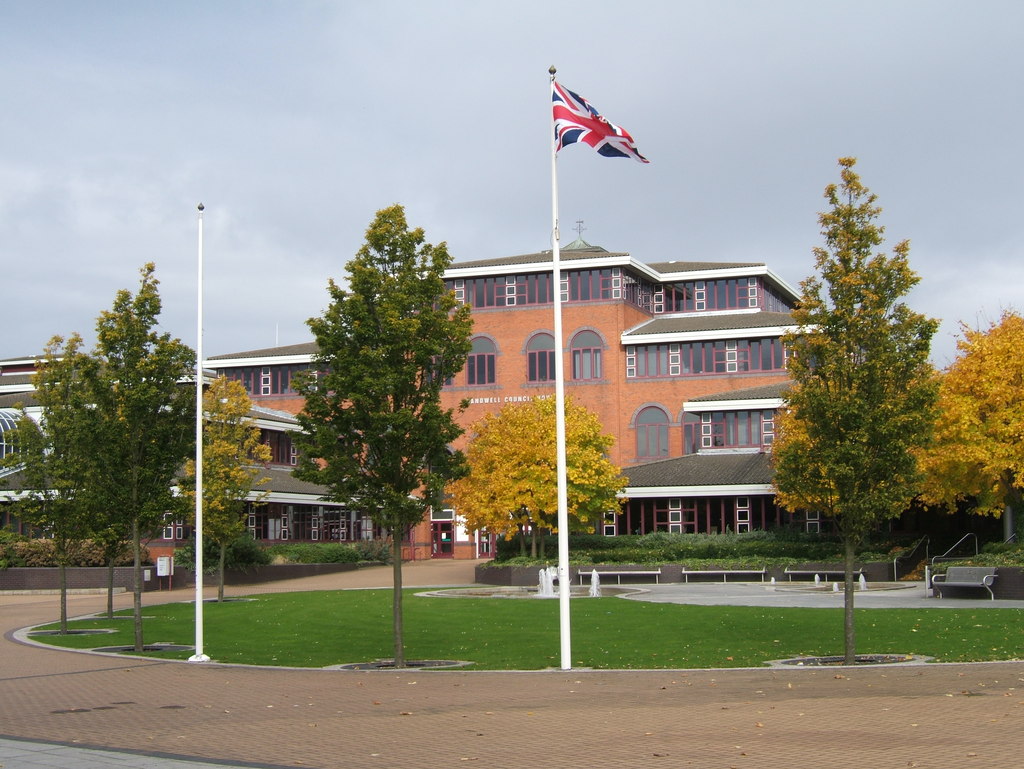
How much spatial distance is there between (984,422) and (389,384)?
25725mm

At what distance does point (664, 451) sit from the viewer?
65062 mm

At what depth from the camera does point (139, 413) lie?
2186 centimetres

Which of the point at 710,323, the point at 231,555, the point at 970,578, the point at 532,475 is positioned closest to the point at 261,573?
the point at 231,555

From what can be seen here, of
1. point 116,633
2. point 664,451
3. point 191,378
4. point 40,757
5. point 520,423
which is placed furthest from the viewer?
point 664,451

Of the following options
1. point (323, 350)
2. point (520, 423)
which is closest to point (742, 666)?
point (323, 350)

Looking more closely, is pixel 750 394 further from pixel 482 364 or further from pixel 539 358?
pixel 482 364

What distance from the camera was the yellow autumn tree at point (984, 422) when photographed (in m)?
36.1

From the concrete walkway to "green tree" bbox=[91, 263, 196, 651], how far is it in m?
3.63

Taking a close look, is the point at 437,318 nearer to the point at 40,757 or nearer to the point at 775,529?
the point at 40,757

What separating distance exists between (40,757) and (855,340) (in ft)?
42.8

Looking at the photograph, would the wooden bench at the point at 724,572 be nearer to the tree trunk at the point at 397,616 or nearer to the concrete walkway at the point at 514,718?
the tree trunk at the point at 397,616

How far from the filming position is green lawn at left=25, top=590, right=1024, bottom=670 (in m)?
19.5

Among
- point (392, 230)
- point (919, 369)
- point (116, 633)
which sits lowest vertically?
point (116, 633)

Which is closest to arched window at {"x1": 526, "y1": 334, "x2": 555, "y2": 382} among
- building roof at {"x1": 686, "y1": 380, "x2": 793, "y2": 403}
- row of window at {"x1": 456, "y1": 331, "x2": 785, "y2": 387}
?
row of window at {"x1": 456, "y1": 331, "x2": 785, "y2": 387}
